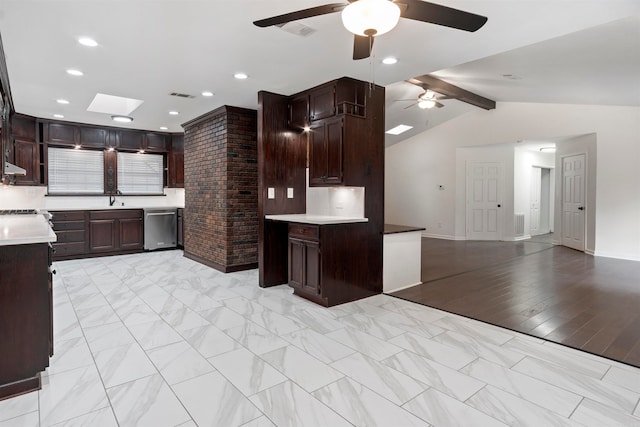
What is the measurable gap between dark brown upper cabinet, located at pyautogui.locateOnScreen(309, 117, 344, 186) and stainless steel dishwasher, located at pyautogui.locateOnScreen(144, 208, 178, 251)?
4.30m

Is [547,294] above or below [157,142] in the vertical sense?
below

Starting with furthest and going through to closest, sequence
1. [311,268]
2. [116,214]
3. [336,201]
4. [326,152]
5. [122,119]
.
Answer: [116,214], [122,119], [336,201], [326,152], [311,268]

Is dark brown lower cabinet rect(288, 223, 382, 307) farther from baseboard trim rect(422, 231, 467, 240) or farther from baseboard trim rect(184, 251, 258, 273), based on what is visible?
baseboard trim rect(422, 231, 467, 240)

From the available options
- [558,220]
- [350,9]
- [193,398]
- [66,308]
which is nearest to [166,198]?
[66,308]

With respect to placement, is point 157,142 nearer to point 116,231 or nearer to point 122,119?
point 122,119

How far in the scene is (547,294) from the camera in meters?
4.18

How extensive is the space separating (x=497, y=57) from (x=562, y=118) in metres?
4.20

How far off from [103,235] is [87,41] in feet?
15.2

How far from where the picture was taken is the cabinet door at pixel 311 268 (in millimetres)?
3775

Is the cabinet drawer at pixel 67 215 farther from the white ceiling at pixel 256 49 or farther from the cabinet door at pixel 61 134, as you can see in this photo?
the white ceiling at pixel 256 49

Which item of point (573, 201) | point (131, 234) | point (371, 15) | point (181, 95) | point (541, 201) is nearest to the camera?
point (371, 15)

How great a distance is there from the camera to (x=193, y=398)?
81.2 inches

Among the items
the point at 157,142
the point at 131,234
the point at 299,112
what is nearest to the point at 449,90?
the point at 299,112

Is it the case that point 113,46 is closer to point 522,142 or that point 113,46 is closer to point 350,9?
point 350,9
